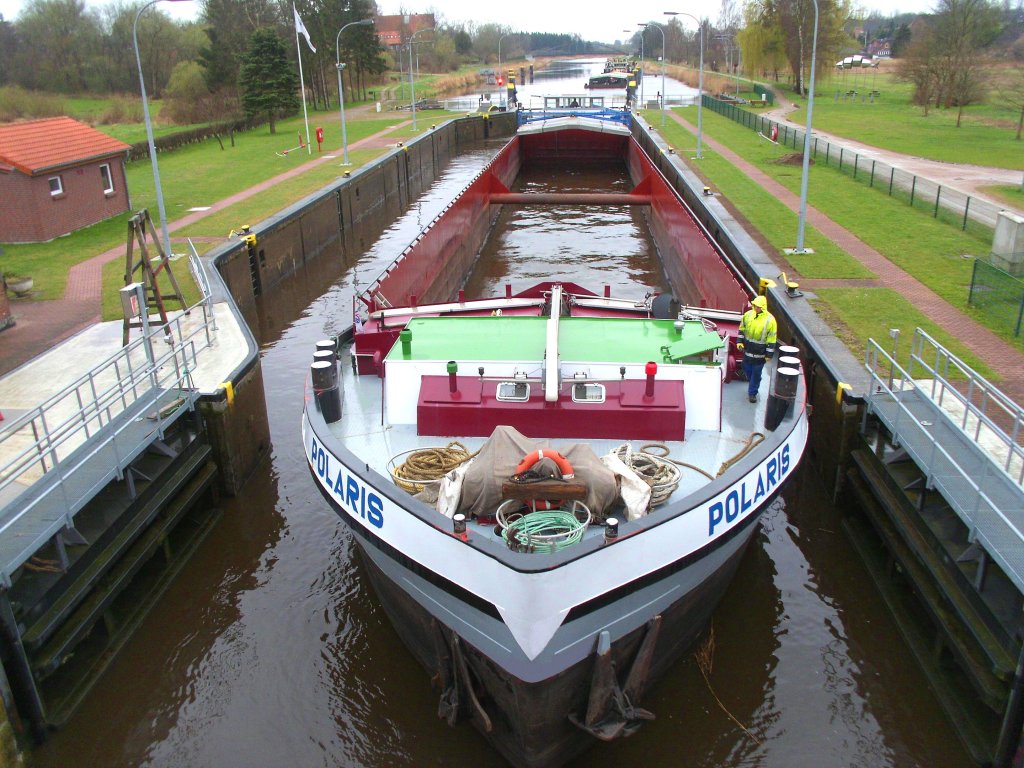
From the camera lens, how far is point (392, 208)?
3597 cm

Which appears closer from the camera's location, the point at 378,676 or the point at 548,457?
the point at 548,457

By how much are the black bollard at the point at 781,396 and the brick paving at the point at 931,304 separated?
4763mm

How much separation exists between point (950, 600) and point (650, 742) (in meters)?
3.21

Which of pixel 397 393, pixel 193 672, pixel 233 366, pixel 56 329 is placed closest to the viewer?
pixel 193 672

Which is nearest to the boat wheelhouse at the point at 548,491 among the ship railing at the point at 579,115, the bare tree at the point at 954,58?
the bare tree at the point at 954,58

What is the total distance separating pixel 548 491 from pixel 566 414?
1770mm

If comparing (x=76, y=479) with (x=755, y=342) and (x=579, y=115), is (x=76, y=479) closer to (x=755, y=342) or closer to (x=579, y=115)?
(x=755, y=342)

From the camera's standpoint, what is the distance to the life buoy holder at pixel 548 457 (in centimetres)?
725

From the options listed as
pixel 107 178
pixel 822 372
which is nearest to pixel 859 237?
pixel 822 372

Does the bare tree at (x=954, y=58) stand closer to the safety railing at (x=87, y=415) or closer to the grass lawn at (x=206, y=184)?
the grass lawn at (x=206, y=184)

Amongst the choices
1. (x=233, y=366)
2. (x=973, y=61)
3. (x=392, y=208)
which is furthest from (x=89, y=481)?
(x=973, y=61)

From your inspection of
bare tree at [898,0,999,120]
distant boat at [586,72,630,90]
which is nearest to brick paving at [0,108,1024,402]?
bare tree at [898,0,999,120]

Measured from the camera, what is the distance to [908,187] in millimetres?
26531

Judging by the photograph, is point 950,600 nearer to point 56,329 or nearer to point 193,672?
point 193,672
